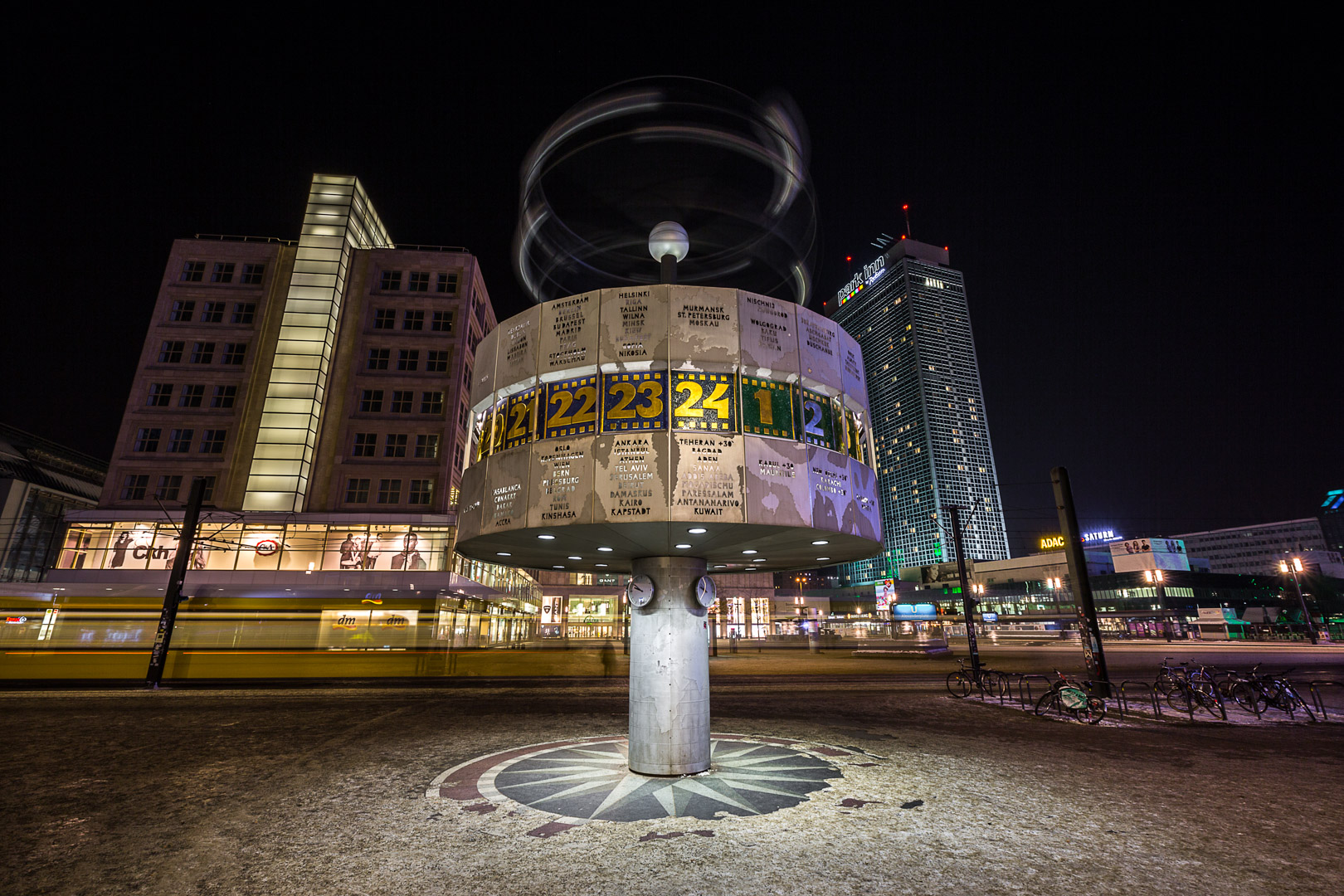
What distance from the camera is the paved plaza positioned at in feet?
19.4

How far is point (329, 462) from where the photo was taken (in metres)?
46.7

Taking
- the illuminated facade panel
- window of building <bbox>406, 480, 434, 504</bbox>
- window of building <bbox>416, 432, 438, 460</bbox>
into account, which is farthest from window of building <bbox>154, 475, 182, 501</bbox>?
window of building <bbox>416, 432, 438, 460</bbox>

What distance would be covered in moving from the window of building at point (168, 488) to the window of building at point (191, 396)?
6.12 metres

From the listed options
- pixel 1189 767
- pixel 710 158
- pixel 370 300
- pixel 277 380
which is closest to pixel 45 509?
pixel 277 380

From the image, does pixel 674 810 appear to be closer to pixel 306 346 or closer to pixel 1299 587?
pixel 306 346

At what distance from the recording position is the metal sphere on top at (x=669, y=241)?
1184 centimetres

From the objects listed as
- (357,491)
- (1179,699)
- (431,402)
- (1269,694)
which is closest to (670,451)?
(1179,699)

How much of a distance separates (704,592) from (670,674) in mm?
1628

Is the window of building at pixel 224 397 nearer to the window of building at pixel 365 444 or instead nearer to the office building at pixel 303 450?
the office building at pixel 303 450

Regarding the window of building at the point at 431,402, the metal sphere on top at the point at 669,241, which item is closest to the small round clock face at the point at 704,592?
the metal sphere on top at the point at 669,241

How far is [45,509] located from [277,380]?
59744mm

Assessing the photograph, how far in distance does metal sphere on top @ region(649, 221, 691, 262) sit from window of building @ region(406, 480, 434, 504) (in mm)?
39586

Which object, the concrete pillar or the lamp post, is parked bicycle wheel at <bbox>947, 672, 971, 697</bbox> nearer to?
the concrete pillar

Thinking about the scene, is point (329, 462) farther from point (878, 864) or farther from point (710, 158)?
point (878, 864)
